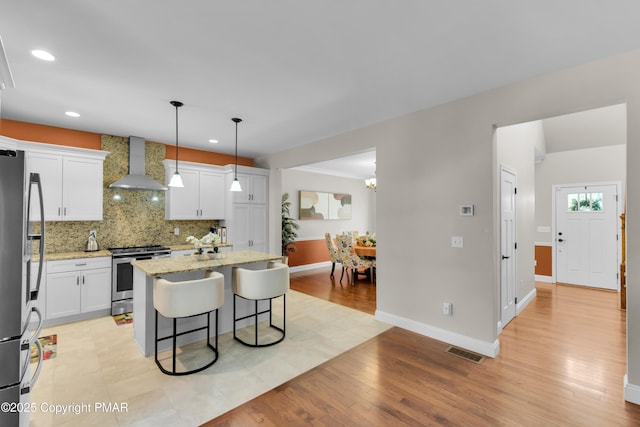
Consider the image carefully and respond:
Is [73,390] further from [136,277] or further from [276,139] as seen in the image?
[276,139]

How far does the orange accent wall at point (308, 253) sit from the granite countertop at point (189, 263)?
374cm

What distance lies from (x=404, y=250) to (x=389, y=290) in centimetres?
60

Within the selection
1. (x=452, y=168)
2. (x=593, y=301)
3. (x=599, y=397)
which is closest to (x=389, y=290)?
(x=452, y=168)

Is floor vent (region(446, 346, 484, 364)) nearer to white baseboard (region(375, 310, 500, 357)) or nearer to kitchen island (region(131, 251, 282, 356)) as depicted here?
white baseboard (region(375, 310, 500, 357))

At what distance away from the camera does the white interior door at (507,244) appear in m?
3.66

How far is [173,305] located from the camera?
2637mm

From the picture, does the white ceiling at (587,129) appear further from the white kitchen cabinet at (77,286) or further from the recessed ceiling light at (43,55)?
the white kitchen cabinet at (77,286)

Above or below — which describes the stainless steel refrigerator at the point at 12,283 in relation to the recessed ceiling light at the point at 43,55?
below

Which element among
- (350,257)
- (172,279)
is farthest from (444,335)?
(172,279)

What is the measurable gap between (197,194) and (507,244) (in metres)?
4.97

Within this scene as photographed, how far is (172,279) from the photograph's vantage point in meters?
3.28

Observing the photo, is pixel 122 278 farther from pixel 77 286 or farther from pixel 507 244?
pixel 507 244

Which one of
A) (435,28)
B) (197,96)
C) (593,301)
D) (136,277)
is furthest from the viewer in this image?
(593,301)

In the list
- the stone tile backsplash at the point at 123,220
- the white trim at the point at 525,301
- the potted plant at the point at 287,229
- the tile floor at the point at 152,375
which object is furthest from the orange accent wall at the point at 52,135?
the white trim at the point at 525,301
